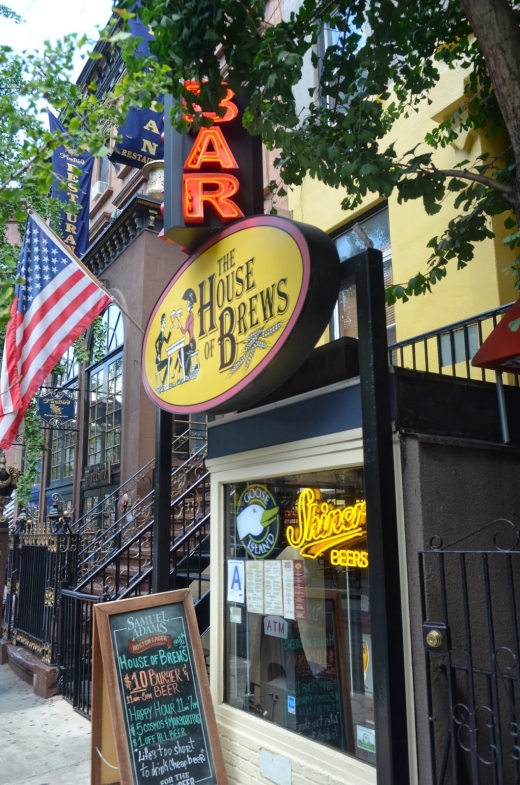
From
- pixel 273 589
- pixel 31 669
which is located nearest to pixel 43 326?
pixel 273 589

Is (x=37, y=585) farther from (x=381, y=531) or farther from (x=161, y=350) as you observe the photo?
(x=381, y=531)

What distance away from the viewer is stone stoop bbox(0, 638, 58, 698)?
25.5 ft

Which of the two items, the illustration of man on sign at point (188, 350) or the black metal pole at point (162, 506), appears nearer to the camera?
the illustration of man on sign at point (188, 350)

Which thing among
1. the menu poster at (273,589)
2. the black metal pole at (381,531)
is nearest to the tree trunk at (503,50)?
the black metal pole at (381,531)

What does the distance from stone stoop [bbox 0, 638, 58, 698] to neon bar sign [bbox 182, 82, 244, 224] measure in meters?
5.89

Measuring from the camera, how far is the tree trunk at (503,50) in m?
3.95

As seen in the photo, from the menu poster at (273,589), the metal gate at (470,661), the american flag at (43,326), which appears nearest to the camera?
the metal gate at (470,661)

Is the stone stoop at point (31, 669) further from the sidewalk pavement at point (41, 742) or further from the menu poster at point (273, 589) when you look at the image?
the menu poster at point (273, 589)

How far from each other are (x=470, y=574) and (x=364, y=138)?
136 inches

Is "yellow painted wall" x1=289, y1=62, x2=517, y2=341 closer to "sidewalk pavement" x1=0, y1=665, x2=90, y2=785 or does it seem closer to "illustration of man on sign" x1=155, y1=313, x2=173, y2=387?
"illustration of man on sign" x1=155, y1=313, x2=173, y2=387

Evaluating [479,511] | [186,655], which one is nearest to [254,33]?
[479,511]

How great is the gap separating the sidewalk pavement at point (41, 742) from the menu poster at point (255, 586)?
2.13 m

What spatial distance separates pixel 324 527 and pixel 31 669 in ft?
19.1

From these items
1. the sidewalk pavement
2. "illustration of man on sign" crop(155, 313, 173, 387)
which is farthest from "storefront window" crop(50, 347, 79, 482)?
"illustration of man on sign" crop(155, 313, 173, 387)
